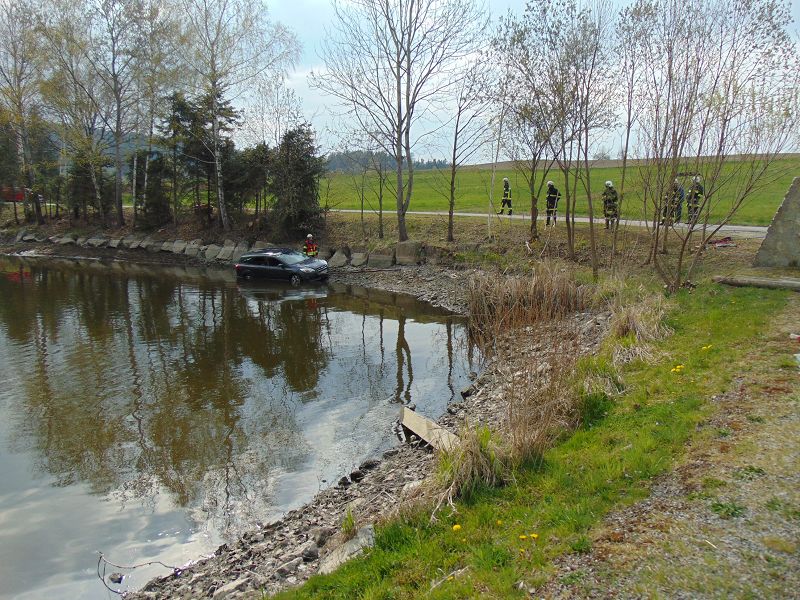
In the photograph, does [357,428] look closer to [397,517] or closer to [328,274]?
[397,517]

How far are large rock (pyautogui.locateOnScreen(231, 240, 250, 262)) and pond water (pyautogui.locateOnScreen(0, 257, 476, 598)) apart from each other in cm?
1057

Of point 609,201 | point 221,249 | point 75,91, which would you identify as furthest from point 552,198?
point 75,91

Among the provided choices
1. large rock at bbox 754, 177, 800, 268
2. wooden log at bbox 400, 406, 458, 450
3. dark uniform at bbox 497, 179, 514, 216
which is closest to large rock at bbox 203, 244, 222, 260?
dark uniform at bbox 497, 179, 514, 216

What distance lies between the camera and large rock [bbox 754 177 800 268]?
48.1 feet

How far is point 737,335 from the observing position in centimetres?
986

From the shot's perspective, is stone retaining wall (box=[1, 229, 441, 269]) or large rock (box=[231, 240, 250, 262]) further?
large rock (box=[231, 240, 250, 262])

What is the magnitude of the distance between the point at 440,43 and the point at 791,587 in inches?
1027

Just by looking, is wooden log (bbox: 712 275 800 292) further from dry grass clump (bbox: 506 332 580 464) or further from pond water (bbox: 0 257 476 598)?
dry grass clump (bbox: 506 332 580 464)

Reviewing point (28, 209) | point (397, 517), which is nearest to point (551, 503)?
point (397, 517)

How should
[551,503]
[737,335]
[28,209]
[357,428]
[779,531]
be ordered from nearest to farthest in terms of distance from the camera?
[779,531] < [551,503] < [737,335] < [357,428] < [28,209]

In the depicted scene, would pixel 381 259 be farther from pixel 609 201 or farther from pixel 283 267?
pixel 609 201

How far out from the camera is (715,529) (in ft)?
16.1

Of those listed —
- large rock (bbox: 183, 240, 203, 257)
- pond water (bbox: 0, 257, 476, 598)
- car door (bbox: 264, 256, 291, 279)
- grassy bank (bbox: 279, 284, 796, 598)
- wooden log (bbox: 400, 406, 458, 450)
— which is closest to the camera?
grassy bank (bbox: 279, 284, 796, 598)

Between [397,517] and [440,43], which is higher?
[440,43]
